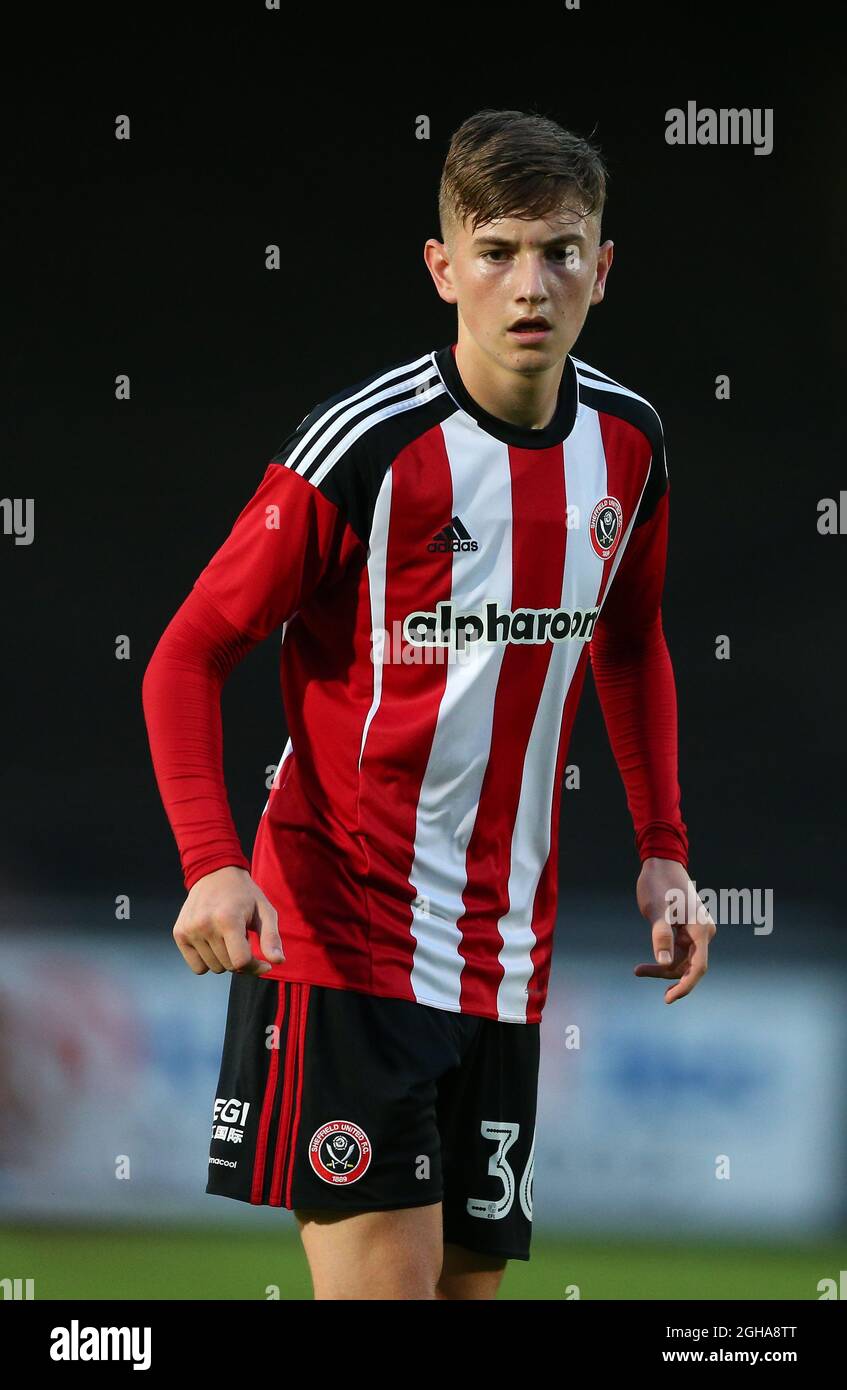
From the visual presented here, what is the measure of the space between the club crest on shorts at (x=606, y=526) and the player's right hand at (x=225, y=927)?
0.63 m

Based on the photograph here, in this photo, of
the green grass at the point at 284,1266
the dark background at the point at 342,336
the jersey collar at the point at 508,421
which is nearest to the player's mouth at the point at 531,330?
the jersey collar at the point at 508,421

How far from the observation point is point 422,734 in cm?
200

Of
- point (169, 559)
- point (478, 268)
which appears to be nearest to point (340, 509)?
point (478, 268)

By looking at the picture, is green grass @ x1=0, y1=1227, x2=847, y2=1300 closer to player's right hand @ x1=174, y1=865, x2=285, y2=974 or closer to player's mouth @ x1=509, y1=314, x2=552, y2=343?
player's right hand @ x1=174, y1=865, x2=285, y2=974

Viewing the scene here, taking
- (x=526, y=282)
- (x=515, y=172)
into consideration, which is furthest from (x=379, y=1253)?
(x=515, y=172)

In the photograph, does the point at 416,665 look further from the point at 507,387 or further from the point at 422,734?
the point at 507,387

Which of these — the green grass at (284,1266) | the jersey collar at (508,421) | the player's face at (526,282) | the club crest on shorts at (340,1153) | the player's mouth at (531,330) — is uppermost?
the player's face at (526,282)

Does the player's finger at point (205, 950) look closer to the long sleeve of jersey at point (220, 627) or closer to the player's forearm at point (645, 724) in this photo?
the long sleeve of jersey at point (220, 627)

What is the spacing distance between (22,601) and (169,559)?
33 centimetres

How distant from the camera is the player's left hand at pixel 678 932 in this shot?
2.19 meters

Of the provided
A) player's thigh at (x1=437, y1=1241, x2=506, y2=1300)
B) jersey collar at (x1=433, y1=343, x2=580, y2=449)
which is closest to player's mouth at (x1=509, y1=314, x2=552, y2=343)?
jersey collar at (x1=433, y1=343, x2=580, y2=449)

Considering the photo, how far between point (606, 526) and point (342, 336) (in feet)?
6.17

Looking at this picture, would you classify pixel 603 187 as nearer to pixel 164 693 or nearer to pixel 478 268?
pixel 478 268

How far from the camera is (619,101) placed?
3816 millimetres
